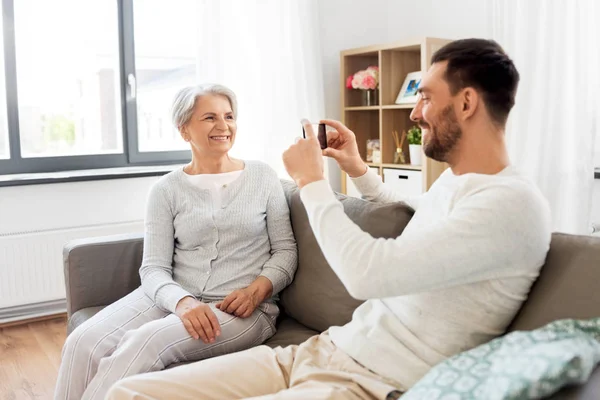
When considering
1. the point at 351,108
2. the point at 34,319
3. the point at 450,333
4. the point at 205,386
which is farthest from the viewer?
the point at 351,108

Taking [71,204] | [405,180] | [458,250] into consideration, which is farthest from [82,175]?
[458,250]

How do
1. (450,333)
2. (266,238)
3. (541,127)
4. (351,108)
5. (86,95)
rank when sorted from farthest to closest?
1. (351,108)
2. (86,95)
3. (541,127)
4. (266,238)
5. (450,333)

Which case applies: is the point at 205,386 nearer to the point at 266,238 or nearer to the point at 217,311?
the point at 217,311

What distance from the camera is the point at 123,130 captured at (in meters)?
3.67

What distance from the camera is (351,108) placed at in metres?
3.91

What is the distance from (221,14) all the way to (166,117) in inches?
28.7

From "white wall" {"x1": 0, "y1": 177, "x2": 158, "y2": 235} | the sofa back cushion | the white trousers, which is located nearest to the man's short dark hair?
the sofa back cushion

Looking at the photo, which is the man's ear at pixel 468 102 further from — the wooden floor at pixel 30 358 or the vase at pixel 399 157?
the vase at pixel 399 157

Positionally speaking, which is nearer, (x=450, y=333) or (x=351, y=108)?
(x=450, y=333)

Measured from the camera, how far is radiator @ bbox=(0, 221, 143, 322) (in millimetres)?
3182

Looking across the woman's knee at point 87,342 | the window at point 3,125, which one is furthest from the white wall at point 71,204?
the woman's knee at point 87,342

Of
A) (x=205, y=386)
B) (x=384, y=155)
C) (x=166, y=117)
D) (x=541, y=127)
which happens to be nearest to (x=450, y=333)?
(x=205, y=386)

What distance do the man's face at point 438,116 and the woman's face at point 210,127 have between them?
0.90 meters

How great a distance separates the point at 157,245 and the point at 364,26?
2667mm
